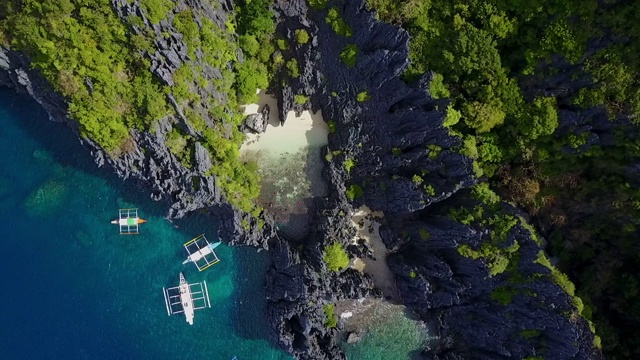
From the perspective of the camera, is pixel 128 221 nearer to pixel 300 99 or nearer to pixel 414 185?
pixel 300 99

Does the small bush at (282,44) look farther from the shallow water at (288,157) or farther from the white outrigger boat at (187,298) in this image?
the white outrigger boat at (187,298)

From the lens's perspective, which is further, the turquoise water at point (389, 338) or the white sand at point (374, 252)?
the turquoise water at point (389, 338)

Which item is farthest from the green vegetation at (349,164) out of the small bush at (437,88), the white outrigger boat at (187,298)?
the white outrigger boat at (187,298)

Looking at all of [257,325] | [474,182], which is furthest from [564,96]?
[257,325]

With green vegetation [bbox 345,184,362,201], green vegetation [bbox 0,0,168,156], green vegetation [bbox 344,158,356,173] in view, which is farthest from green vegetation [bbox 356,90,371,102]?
A: green vegetation [bbox 0,0,168,156]

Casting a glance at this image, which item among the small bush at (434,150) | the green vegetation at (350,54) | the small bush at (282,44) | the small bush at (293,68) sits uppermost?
the small bush at (282,44)

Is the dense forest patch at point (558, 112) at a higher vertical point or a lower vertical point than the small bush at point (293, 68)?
lower

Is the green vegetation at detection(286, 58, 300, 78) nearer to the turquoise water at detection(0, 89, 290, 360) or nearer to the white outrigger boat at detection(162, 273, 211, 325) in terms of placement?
the turquoise water at detection(0, 89, 290, 360)
